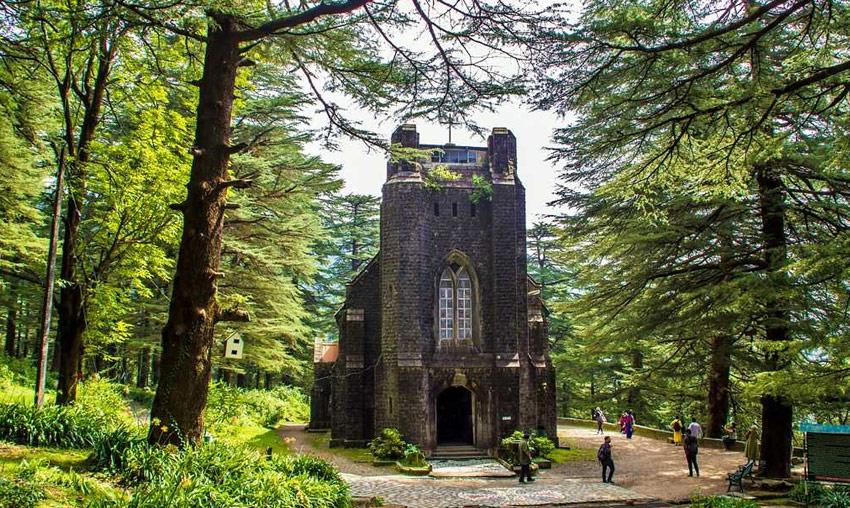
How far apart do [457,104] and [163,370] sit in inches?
218

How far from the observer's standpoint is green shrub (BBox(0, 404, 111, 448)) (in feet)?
28.3

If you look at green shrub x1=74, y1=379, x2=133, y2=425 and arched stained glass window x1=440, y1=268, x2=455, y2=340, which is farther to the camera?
arched stained glass window x1=440, y1=268, x2=455, y2=340

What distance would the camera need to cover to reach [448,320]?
21.6 m

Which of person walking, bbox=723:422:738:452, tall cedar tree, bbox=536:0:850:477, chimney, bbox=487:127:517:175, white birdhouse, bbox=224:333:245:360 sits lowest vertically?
person walking, bbox=723:422:738:452

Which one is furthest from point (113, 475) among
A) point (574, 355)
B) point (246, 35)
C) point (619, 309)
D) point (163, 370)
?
point (574, 355)

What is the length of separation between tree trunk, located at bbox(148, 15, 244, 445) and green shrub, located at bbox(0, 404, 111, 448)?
1.61 metres

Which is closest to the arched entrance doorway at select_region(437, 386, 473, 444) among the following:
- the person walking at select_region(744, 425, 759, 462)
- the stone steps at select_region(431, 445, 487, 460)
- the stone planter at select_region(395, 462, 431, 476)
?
the stone steps at select_region(431, 445, 487, 460)

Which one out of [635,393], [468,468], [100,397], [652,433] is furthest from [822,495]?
[635,393]

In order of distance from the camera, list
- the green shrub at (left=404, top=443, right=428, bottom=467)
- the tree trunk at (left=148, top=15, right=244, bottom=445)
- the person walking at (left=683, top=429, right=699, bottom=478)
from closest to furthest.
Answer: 1. the tree trunk at (left=148, top=15, right=244, bottom=445)
2. the person walking at (left=683, top=429, right=699, bottom=478)
3. the green shrub at (left=404, top=443, right=428, bottom=467)

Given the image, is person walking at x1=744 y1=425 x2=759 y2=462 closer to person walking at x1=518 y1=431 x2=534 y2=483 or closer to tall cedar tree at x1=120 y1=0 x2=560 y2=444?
person walking at x1=518 y1=431 x2=534 y2=483

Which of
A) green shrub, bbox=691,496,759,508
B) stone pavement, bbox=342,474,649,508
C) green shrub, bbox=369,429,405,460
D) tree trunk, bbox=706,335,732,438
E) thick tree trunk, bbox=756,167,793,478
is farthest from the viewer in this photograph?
tree trunk, bbox=706,335,732,438

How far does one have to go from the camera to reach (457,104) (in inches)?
361

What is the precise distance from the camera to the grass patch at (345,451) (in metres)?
19.4

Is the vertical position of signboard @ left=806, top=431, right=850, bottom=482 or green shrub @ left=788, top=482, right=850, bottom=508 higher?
signboard @ left=806, top=431, right=850, bottom=482
